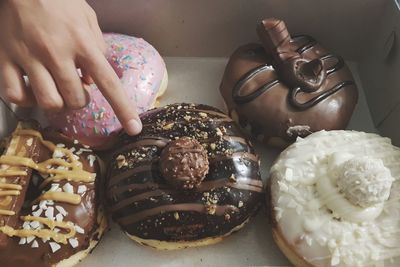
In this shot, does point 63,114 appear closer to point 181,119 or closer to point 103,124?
point 103,124

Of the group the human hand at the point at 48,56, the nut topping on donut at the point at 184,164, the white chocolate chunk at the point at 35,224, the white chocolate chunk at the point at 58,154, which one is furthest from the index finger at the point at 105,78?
the white chocolate chunk at the point at 35,224

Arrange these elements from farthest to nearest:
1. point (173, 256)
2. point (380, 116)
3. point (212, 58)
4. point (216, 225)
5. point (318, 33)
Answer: point (212, 58) < point (318, 33) < point (380, 116) < point (173, 256) < point (216, 225)

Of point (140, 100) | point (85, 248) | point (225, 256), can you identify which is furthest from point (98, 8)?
point (225, 256)

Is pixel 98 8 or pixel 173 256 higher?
pixel 98 8

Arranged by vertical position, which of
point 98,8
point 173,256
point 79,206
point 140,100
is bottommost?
point 173,256

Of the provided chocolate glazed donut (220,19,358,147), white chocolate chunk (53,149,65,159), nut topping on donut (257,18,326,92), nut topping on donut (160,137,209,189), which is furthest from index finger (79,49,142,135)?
nut topping on donut (257,18,326,92)

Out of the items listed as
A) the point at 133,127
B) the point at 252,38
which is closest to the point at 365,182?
the point at 133,127

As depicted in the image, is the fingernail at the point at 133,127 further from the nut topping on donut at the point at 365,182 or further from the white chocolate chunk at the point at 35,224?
the nut topping on donut at the point at 365,182
